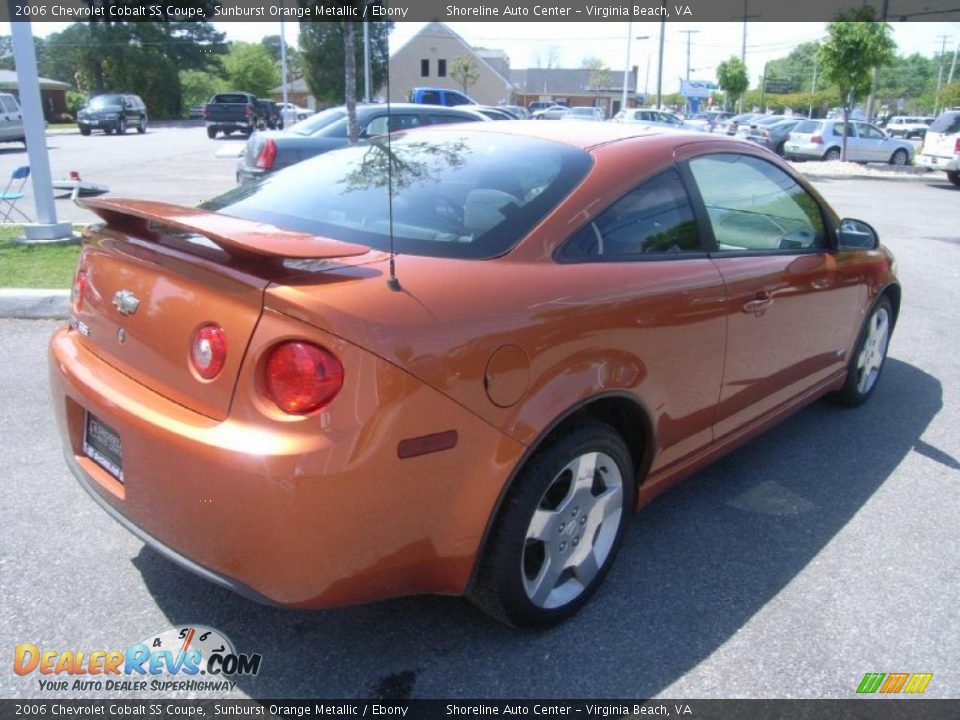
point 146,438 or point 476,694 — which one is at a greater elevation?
point 146,438

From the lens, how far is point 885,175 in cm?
2288

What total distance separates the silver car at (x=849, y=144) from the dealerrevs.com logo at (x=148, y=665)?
26434 millimetres

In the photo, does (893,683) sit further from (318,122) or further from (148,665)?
(318,122)

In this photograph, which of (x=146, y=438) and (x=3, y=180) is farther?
(x=3, y=180)

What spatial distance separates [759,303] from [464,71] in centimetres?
6014

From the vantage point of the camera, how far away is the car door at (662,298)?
8.47ft

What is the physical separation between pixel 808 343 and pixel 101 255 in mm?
3049

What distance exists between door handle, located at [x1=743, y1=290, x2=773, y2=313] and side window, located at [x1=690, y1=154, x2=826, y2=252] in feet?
0.70

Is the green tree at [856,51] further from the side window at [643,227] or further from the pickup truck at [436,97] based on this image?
the side window at [643,227]

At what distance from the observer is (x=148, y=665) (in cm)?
240

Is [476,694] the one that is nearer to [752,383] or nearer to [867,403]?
[752,383]

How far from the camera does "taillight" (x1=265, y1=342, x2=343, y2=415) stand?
6.45 feet

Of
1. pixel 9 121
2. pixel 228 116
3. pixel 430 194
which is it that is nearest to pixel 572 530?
pixel 430 194

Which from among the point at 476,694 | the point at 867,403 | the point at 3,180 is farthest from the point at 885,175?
the point at 476,694
